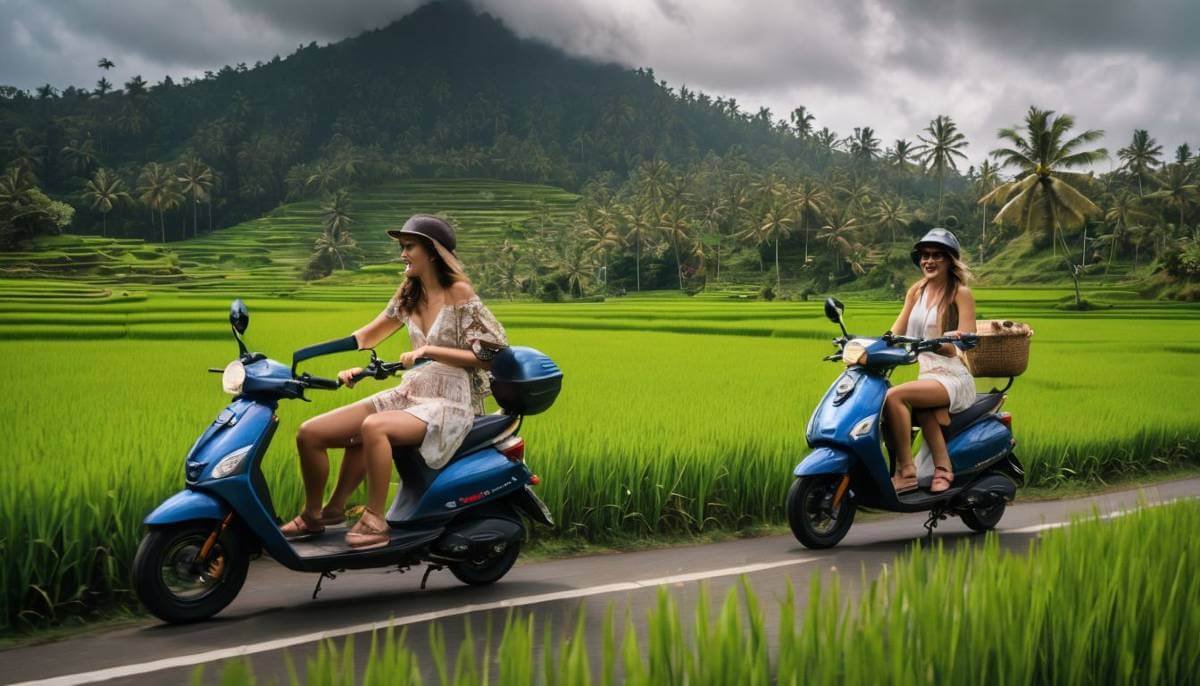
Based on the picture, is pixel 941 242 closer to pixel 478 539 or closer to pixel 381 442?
pixel 478 539

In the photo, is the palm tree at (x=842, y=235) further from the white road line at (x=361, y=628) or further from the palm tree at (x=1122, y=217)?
the white road line at (x=361, y=628)

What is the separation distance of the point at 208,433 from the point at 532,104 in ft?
619

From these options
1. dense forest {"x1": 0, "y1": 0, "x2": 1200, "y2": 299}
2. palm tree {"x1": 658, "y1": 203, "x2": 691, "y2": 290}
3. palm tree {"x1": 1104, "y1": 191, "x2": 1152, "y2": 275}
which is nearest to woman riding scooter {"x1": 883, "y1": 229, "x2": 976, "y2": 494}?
dense forest {"x1": 0, "y1": 0, "x2": 1200, "y2": 299}

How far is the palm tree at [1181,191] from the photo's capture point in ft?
220

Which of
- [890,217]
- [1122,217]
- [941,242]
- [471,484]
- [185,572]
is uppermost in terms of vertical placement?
[890,217]

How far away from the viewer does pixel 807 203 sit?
83.1m

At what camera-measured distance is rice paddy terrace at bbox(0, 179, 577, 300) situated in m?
28.8

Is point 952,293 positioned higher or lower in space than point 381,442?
higher

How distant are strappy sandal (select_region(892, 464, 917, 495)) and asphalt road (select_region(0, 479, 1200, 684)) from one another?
329 millimetres

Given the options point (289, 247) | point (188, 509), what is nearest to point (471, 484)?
point (188, 509)

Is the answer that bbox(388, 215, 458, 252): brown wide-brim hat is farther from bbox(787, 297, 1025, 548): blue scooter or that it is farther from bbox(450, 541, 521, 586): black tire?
bbox(787, 297, 1025, 548): blue scooter

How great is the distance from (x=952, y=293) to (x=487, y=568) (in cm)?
324

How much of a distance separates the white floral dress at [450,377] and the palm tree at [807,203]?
263 ft

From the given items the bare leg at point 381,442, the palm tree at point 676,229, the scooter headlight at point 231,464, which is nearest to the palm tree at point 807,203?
the palm tree at point 676,229
